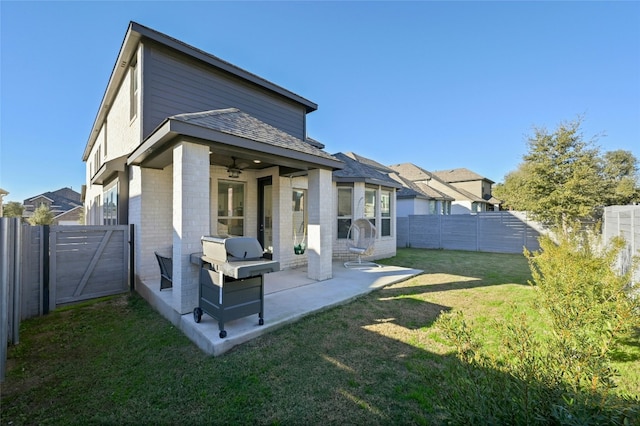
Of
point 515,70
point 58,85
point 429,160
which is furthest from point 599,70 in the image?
point 429,160

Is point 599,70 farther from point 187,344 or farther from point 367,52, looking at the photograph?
point 187,344

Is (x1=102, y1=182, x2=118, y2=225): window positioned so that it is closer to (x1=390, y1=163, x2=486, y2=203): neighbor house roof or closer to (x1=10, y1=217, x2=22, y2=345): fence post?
(x1=10, y1=217, x2=22, y2=345): fence post

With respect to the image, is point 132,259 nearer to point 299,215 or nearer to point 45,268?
point 45,268

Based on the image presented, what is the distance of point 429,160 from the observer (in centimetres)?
3234

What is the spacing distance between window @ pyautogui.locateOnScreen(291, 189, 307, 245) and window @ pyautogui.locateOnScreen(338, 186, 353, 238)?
206 centimetres

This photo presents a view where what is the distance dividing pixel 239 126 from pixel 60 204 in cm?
4673

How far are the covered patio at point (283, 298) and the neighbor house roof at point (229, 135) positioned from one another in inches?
116

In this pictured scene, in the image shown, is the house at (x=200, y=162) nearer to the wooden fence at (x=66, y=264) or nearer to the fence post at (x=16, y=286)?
the wooden fence at (x=66, y=264)

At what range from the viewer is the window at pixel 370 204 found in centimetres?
1062

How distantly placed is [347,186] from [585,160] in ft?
38.0

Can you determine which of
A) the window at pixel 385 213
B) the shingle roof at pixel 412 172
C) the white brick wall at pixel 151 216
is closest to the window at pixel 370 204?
the window at pixel 385 213

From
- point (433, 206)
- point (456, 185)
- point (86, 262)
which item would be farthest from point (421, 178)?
point (86, 262)

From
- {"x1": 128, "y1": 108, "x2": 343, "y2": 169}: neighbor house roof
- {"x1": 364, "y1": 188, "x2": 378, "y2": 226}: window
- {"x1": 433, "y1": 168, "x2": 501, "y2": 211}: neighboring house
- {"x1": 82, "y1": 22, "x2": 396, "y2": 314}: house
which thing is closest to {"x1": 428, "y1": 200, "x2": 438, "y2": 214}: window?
{"x1": 433, "y1": 168, "x2": 501, "y2": 211}: neighboring house

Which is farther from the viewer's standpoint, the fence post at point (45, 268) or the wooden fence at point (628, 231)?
the fence post at point (45, 268)
